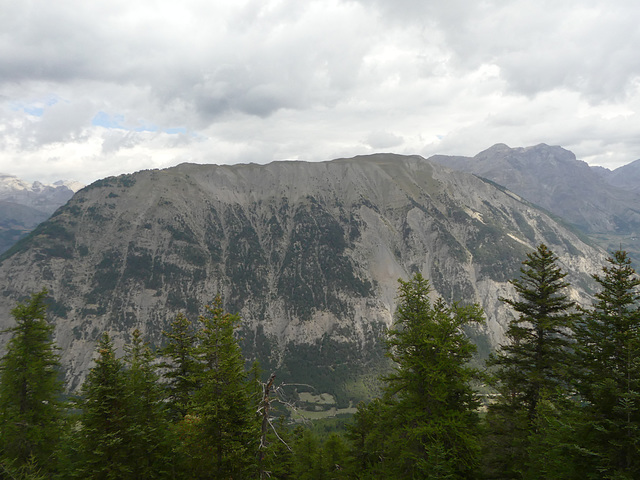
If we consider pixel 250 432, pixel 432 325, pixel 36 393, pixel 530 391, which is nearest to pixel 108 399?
pixel 250 432

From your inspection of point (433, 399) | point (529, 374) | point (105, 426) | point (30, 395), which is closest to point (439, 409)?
point (433, 399)

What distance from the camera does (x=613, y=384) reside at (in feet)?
43.0

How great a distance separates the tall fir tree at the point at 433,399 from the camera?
53.3 feet

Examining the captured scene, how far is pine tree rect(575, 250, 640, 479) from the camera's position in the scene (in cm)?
1243

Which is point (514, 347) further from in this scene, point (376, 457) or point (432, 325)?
point (376, 457)

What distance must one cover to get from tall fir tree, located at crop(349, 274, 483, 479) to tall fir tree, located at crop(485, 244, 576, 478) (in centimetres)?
258

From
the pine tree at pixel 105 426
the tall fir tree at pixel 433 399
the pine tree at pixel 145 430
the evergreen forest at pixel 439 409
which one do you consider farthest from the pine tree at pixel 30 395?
the tall fir tree at pixel 433 399

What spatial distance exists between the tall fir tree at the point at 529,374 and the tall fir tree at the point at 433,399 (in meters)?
2.58

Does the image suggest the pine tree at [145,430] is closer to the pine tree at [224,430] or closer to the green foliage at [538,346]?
the pine tree at [224,430]

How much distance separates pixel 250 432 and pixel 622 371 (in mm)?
16981

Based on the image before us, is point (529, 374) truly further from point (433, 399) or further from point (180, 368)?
point (180, 368)

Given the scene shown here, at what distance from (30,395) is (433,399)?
29.0m

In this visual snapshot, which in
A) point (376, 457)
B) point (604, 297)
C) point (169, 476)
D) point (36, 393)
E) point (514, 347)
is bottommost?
point (376, 457)

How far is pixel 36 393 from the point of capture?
84.9 feet
